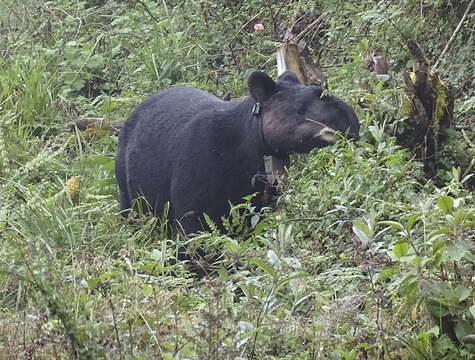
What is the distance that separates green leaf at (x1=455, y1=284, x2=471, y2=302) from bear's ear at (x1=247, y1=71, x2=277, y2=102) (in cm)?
359

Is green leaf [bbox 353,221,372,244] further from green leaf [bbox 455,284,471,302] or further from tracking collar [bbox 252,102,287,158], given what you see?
tracking collar [bbox 252,102,287,158]

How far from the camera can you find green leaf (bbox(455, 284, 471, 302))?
374 centimetres

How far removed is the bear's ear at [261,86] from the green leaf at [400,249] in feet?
11.2

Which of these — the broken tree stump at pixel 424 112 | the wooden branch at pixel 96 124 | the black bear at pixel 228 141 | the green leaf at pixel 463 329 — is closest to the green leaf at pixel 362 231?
the green leaf at pixel 463 329

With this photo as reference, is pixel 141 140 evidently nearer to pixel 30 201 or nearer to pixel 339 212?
pixel 30 201

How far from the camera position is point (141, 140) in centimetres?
811

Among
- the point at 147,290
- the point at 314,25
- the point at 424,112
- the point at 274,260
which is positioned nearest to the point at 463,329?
the point at 274,260

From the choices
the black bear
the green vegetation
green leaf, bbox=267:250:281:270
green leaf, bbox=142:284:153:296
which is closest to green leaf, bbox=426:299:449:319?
the green vegetation

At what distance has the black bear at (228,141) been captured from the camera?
6898 millimetres

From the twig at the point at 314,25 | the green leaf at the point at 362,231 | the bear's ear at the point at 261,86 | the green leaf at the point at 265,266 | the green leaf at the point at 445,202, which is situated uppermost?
the green leaf at the point at 445,202

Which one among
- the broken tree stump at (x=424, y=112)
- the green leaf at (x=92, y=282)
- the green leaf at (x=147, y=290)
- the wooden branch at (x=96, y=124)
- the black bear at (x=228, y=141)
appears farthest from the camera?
the wooden branch at (x=96, y=124)

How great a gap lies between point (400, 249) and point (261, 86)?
3498 millimetres

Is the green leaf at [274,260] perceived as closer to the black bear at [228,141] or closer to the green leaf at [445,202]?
the green leaf at [445,202]

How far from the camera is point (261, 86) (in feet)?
23.6
